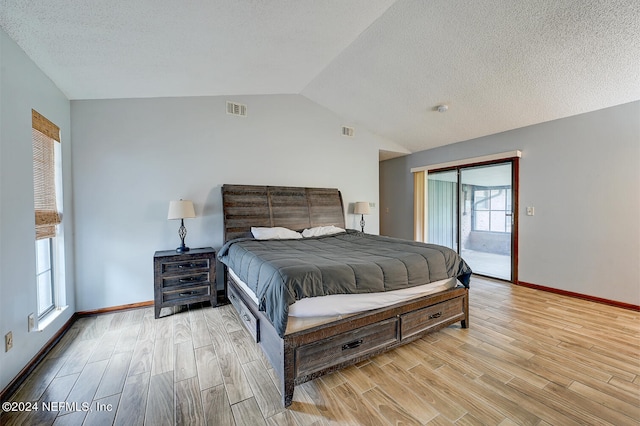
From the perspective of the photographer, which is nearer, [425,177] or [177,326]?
[177,326]

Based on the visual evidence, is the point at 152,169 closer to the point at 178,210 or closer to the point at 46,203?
the point at 178,210

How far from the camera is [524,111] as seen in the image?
3.46m

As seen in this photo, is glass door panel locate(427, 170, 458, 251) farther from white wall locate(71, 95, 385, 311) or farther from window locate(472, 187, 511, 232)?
white wall locate(71, 95, 385, 311)

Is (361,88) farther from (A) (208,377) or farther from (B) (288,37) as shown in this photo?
(A) (208,377)

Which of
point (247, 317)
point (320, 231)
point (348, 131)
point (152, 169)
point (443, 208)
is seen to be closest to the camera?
point (247, 317)

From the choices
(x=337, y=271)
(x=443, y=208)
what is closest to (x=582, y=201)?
(x=443, y=208)

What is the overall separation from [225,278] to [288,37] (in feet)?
9.33

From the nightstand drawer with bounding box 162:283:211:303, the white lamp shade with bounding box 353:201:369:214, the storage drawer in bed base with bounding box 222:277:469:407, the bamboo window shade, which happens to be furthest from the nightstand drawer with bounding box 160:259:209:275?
the white lamp shade with bounding box 353:201:369:214

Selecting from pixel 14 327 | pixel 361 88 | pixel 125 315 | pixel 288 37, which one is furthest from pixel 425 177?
pixel 14 327

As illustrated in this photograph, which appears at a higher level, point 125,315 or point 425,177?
point 425,177

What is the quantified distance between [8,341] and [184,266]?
54.6 inches

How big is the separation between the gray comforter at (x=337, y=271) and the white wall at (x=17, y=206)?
1498mm

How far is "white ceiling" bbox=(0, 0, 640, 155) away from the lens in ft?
6.22

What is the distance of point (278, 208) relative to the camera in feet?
12.6
